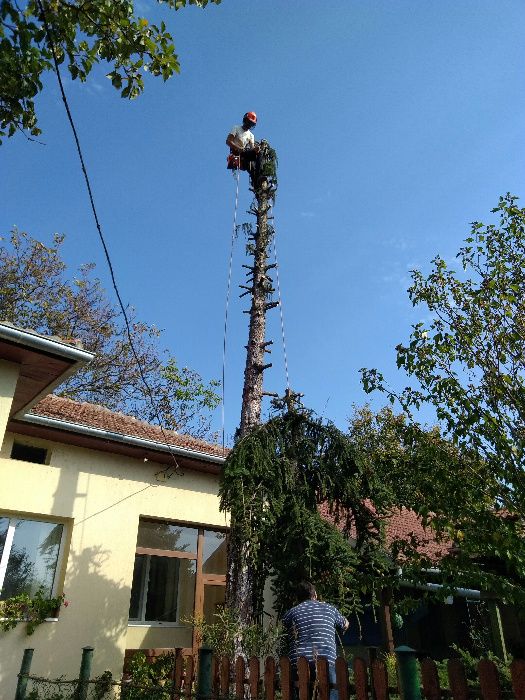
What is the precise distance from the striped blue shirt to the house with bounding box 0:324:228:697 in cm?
370

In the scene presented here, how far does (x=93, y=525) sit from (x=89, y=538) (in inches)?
8.4

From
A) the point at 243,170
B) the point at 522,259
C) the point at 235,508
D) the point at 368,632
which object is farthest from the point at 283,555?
the point at 243,170

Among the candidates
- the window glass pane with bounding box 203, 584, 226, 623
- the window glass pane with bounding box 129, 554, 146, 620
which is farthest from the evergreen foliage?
the window glass pane with bounding box 203, 584, 226, 623

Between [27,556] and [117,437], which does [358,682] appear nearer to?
[117,437]

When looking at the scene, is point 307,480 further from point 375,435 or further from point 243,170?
point 375,435

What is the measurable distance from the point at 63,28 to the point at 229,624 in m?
7.33

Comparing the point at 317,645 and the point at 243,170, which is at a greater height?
the point at 243,170

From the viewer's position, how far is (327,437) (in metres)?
8.01

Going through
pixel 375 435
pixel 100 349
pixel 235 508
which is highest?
pixel 100 349

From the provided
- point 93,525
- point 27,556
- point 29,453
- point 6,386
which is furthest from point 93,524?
point 6,386

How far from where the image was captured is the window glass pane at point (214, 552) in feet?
33.7

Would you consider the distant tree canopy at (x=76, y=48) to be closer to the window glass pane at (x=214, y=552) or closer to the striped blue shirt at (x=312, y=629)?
the striped blue shirt at (x=312, y=629)

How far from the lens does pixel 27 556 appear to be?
8.04m

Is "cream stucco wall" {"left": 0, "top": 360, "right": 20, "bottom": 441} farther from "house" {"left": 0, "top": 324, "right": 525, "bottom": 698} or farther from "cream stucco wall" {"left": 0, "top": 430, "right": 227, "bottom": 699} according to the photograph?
"cream stucco wall" {"left": 0, "top": 430, "right": 227, "bottom": 699}
